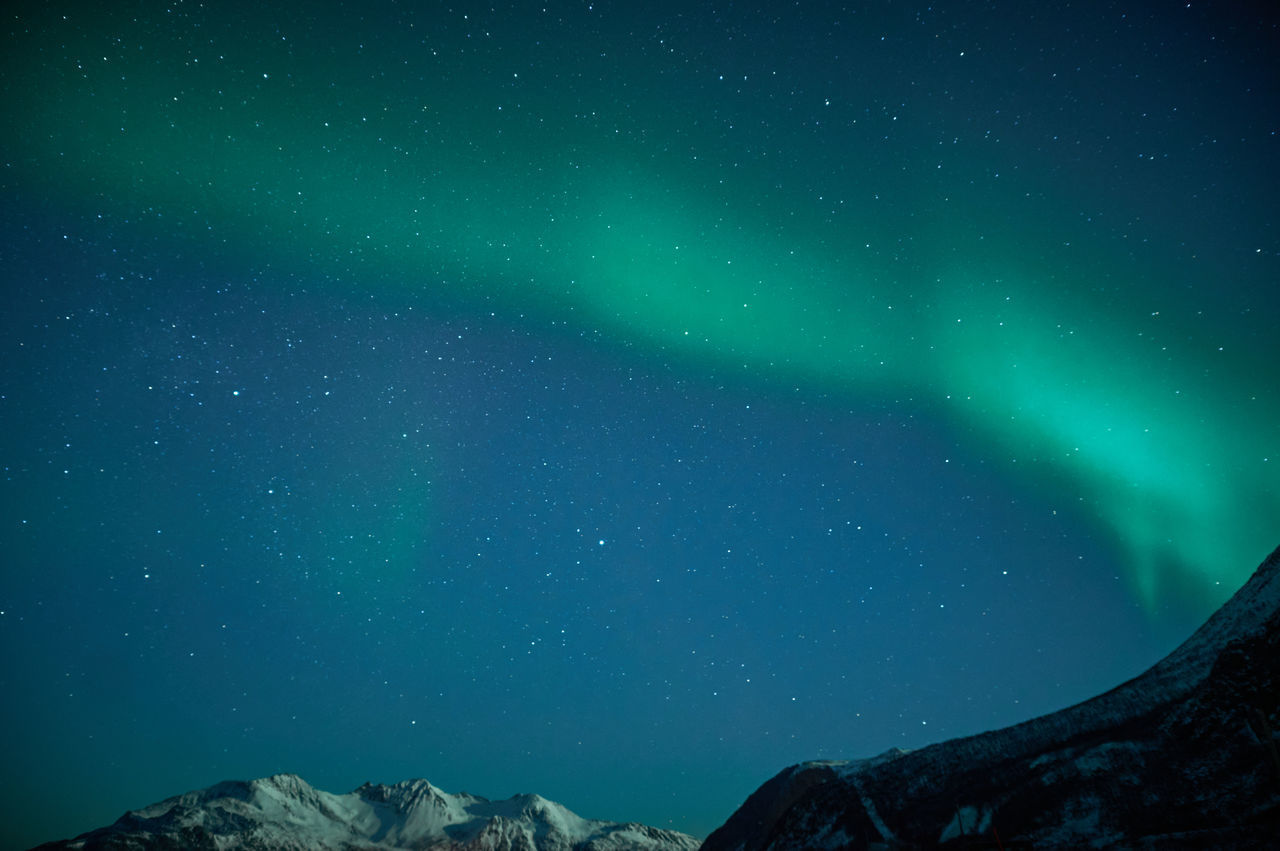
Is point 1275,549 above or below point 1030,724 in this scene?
above

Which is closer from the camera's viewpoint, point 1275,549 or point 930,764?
point 1275,549

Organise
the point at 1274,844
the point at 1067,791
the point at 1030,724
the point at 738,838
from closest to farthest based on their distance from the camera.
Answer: the point at 1274,844 → the point at 1067,791 → the point at 1030,724 → the point at 738,838

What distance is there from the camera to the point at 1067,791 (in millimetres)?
34844

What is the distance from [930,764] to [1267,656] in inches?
784

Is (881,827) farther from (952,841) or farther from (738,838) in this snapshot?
(738,838)

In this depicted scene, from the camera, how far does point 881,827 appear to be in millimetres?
39062

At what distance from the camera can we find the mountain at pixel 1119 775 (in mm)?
30000

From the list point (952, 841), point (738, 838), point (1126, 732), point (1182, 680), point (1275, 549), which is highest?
point (1275, 549)

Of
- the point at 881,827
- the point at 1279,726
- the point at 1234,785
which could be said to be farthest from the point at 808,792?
the point at 1279,726

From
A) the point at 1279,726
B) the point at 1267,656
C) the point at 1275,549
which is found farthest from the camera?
the point at 1275,549

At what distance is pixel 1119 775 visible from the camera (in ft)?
111

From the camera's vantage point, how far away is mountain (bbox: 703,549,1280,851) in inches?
1181

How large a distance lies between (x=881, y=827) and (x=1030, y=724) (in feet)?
41.1

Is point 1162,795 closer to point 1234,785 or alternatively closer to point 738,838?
point 1234,785
